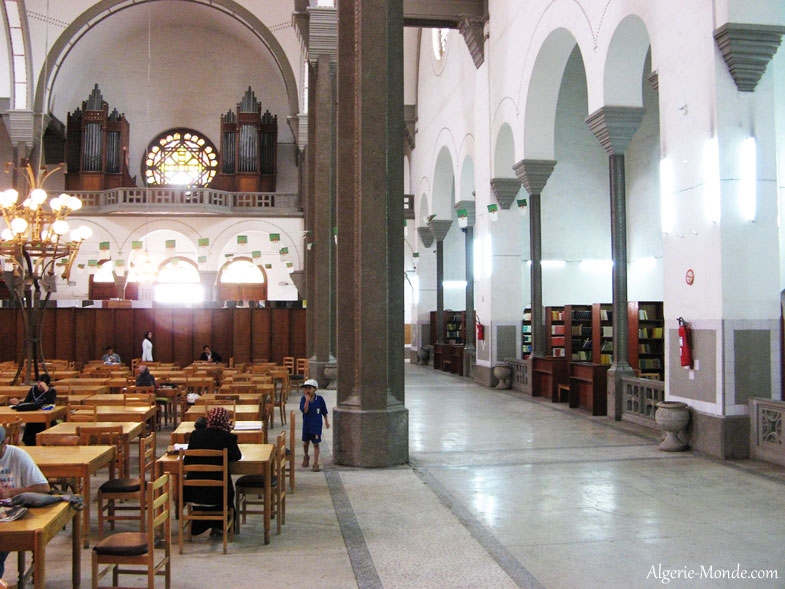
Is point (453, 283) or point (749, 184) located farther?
point (453, 283)

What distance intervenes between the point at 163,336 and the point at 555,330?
12.0 m

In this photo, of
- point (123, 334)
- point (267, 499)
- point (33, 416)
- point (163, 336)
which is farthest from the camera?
point (163, 336)

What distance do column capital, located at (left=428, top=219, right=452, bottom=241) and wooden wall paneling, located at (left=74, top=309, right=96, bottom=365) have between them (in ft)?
36.0

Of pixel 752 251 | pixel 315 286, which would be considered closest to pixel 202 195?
pixel 315 286

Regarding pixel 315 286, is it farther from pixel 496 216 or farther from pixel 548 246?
pixel 548 246

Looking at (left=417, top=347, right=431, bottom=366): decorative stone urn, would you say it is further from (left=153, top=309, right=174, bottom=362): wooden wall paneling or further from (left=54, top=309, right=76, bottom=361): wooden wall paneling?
(left=54, top=309, right=76, bottom=361): wooden wall paneling

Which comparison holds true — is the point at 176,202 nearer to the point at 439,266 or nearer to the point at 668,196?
the point at 439,266

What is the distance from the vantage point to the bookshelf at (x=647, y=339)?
42.0ft

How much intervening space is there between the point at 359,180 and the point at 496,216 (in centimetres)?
879

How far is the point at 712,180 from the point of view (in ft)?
27.5

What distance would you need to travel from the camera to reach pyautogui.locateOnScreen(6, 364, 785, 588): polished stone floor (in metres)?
4.56

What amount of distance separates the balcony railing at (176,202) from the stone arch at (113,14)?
359 centimetres

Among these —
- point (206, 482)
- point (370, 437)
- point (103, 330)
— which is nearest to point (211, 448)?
point (206, 482)

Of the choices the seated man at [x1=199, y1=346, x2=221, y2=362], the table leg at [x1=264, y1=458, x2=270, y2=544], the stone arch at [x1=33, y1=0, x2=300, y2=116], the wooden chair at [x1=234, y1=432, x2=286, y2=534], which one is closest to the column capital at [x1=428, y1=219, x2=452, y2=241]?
the stone arch at [x1=33, y1=0, x2=300, y2=116]
